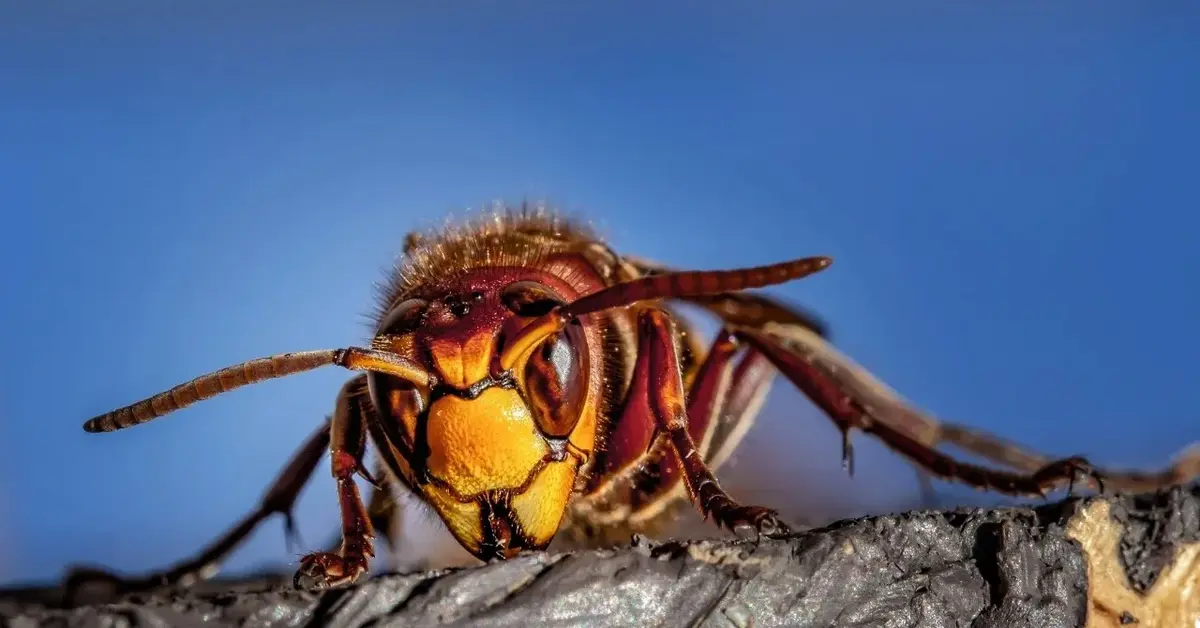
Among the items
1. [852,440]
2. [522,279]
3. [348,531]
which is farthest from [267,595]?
[852,440]

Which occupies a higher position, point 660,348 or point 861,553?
point 660,348

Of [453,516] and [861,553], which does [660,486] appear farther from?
[861,553]

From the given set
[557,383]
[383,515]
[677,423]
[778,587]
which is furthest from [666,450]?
[383,515]

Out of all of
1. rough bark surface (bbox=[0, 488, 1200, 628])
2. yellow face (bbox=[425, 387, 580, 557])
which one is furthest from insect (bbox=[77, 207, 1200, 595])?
rough bark surface (bbox=[0, 488, 1200, 628])

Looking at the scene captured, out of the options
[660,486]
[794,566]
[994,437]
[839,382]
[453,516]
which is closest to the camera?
[794,566]

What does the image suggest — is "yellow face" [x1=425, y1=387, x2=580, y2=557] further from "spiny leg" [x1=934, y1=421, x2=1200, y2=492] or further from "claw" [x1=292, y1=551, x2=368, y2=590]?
"spiny leg" [x1=934, y1=421, x2=1200, y2=492]

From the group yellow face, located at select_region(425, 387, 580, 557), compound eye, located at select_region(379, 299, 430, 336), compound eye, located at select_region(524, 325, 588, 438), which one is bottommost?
yellow face, located at select_region(425, 387, 580, 557)

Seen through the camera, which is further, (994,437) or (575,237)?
(994,437)
